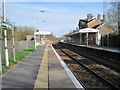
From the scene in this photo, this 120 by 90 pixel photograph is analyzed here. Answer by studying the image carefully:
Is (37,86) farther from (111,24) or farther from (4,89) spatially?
(111,24)

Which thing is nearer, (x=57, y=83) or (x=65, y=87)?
(x=65, y=87)

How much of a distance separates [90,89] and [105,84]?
112 cm

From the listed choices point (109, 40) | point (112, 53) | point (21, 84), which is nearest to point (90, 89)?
point (21, 84)

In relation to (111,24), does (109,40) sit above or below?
below

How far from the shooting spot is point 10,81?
759 cm

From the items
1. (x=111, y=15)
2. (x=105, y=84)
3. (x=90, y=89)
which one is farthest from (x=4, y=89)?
(x=111, y=15)

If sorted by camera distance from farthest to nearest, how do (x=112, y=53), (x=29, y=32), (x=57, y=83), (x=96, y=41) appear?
1. (x=29, y=32)
2. (x=96, y=41)
3. (x=112, y=53)
4. (x=57, y=83)

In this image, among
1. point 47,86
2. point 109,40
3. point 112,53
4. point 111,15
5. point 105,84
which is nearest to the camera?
point 47,86

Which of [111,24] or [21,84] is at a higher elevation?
[111,24]

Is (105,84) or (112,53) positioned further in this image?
(112,53)

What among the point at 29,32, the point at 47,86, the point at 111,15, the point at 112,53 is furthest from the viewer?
the point at 29,32

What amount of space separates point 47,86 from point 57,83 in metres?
0.69

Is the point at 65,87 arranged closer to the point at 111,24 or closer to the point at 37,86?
the point at 37,86

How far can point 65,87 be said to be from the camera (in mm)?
6789
